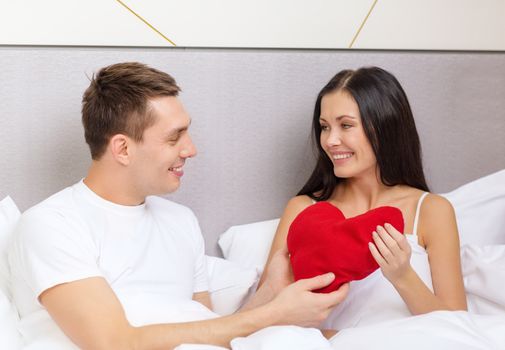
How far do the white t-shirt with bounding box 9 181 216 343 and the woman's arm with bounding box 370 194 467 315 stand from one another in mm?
407

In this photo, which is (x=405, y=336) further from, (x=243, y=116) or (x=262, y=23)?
(x=262, y=23)

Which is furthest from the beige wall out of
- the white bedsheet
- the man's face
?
the white bedsheet

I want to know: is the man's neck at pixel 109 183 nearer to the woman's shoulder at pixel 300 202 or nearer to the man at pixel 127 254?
the man at pixel 127 254

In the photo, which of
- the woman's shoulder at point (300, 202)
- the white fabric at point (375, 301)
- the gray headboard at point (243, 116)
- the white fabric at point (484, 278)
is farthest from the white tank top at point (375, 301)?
the gray headboard at point (243, 116)

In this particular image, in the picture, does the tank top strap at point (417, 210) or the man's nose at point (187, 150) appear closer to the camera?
the man's nose at point (187, 150)

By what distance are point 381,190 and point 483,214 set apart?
1.08 ft

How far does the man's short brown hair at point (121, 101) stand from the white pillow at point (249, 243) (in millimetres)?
506

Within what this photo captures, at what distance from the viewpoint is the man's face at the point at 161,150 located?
1448 millimetres

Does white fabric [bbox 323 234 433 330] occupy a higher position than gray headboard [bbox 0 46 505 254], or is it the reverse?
gray headboard [bbox 0 46 505 254]

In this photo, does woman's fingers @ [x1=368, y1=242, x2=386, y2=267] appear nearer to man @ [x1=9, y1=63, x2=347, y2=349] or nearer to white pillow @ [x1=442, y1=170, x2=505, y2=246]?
man @ [x1=9, y1=63, x2=347, y2=349]

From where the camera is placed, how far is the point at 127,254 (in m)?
Result: 1.43

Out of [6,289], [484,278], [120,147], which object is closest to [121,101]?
[120,147]

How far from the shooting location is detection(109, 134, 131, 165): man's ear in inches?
56.5

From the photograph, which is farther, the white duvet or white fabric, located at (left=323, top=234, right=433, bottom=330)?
white fabric, located at (left=323, top=234, right=433, bottom=330)
